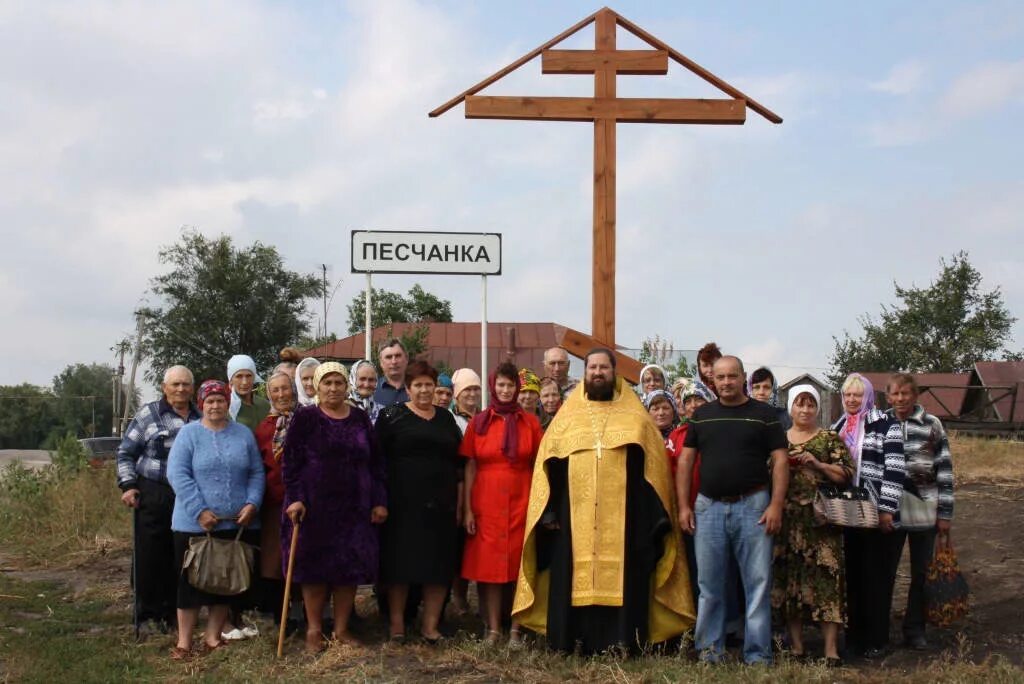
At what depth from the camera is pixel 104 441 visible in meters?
24.4

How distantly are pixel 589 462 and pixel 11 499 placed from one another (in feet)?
29.3

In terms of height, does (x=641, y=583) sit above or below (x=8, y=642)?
above

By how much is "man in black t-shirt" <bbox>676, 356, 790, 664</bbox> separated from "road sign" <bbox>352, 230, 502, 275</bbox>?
4.10m

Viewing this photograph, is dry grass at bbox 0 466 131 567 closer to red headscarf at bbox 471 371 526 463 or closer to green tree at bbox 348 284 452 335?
red headscarf at bbox 471 371 526 463

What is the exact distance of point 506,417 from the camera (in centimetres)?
648

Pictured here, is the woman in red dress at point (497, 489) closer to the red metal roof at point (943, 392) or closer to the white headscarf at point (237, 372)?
the white headscarf at point (237, 372)

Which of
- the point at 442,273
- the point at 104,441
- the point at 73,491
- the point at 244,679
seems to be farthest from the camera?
the point at 104,441

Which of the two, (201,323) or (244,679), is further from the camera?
(201,323)

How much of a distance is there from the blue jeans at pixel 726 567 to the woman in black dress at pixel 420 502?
1438 mm

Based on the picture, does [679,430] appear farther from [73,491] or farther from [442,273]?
[73,491]

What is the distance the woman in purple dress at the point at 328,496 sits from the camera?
6.21 m

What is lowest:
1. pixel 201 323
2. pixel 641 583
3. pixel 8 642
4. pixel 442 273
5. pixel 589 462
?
pixel 8 642

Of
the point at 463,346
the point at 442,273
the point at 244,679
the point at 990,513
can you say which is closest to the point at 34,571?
the point at 442,273

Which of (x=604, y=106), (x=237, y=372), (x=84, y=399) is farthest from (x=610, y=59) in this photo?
(x=84, y=399)
